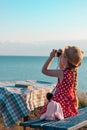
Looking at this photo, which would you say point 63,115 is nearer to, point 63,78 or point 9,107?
point 63,78

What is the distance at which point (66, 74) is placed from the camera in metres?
5.44

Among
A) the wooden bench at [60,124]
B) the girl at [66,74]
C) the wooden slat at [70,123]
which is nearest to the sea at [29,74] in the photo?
the girl at [66,74]

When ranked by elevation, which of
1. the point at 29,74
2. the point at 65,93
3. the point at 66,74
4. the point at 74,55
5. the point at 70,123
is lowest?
the point at 29,74

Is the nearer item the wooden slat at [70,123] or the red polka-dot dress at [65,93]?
the wooden slat at [70,123]

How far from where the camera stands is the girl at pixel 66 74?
5414 mm

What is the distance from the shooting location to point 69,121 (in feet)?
17.0

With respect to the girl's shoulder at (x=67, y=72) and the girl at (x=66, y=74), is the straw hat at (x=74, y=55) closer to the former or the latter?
the girl at (x=66, y=74)

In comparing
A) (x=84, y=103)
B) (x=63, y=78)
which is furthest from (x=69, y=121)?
(x=84, y=103)

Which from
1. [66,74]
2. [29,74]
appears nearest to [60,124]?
[66,74]

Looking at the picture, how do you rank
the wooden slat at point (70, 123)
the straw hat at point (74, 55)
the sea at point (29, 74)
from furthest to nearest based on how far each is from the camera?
the sea at point (29, 74), the straw hat at point (74, 55), the wooden slat at point (70, 123)

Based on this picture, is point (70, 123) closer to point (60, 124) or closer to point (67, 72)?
point (60, 124)

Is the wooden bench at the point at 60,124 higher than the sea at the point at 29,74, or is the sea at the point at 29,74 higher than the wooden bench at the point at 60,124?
the wooden bench at the point at 60,124

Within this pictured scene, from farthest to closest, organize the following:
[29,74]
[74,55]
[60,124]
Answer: [29,74]
[74,55]
[60,124]

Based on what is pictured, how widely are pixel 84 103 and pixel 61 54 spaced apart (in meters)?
4.98
